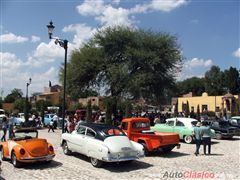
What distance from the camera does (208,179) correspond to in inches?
465

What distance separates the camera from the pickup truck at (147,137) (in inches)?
641

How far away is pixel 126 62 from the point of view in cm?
3547

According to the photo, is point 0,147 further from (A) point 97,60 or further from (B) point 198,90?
(B) point 198,90

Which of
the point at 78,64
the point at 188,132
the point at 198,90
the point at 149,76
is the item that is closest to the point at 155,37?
the point at 149,76

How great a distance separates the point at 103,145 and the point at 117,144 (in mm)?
522

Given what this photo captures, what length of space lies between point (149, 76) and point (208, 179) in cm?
2300

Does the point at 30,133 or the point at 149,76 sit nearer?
the point at 30,133

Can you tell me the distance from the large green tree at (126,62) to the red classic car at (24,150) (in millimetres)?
20602

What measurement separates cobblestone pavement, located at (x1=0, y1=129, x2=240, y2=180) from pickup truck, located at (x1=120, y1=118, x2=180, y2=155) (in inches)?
18.7

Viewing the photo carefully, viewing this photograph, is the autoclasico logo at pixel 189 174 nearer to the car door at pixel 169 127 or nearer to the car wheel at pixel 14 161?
the car wheel at pixel 14 161

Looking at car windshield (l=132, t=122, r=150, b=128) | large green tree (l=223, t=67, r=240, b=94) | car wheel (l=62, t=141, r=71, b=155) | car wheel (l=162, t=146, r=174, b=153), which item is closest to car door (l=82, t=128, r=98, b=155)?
car wheel (l=62, t=141, r=71, b=155)

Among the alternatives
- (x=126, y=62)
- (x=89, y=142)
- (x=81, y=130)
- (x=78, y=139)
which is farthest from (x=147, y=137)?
(x=126, y=62)

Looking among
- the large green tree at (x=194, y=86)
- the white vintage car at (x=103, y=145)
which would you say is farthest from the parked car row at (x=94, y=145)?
the large green tree at (x=194, y=86)

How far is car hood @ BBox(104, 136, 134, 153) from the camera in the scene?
1316cm
